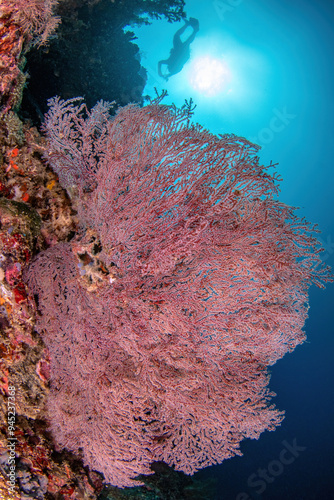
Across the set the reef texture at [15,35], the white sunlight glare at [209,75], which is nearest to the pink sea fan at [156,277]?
the reef texture at [15,35]

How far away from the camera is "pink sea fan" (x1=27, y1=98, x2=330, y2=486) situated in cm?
271

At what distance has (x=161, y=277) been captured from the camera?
2.80 metres

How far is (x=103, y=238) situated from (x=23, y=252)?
90 cm

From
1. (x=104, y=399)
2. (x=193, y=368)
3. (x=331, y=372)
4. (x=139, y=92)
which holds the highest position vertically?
(x=139, y=92)

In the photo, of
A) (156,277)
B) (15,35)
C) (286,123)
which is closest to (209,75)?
(286,123)

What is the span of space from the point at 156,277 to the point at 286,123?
5998cm

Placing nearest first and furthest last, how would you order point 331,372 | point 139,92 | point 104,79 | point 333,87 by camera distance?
point 104,79 < point 139,92 < point 331,372 < point 333,87

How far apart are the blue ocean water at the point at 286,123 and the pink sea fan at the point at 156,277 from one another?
36.2 feet

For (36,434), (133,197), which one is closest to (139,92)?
(133,197)

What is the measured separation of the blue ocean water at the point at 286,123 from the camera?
1390 cm

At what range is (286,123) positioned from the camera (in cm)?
5050

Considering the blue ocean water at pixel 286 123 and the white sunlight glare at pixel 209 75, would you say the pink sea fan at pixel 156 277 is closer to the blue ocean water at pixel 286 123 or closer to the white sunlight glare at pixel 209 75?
the blue ocean water at pixel 286 123

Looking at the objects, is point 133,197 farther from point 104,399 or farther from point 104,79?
point 104,79

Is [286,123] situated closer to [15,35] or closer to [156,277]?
[15,35]
